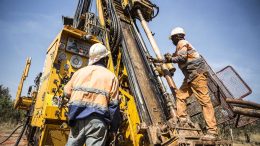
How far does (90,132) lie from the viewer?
2.03 meters

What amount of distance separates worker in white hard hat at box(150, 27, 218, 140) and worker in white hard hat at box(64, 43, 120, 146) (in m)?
1.65

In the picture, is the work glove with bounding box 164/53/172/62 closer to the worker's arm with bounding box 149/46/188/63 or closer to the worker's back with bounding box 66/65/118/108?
the worker's arm with bounding box 149/46/188/63

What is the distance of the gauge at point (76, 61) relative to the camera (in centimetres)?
422

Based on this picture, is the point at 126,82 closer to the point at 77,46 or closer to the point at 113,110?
the point at 77,46

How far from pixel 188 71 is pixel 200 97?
527 millimetres

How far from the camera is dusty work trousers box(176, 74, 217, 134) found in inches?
123

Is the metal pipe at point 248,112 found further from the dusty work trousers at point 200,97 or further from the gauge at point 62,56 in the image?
the gauge at point 62,56

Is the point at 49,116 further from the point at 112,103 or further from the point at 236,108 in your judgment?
the point at 236,108

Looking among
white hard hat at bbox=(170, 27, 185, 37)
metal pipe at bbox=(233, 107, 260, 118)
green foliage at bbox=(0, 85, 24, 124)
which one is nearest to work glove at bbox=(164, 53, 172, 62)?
white hard hat at bbox=(170, 27, 185, 37)

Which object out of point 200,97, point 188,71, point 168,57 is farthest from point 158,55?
point 200,97

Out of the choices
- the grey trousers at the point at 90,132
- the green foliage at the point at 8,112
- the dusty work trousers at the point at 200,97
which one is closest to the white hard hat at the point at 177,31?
the dusty work trousers at the point at 200,97

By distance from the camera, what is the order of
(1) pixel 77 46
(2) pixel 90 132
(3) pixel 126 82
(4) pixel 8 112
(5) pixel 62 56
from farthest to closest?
(4) pixel 8 112, (1) pixel 77 46, (3) pixel 126 82, (5) pixel 62 56, (2) pixel 90 132

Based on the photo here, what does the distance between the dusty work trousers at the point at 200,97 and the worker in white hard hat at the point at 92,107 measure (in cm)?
165

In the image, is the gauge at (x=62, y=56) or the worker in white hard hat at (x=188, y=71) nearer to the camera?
the worker in white hard hat at (x=188, y=71)
